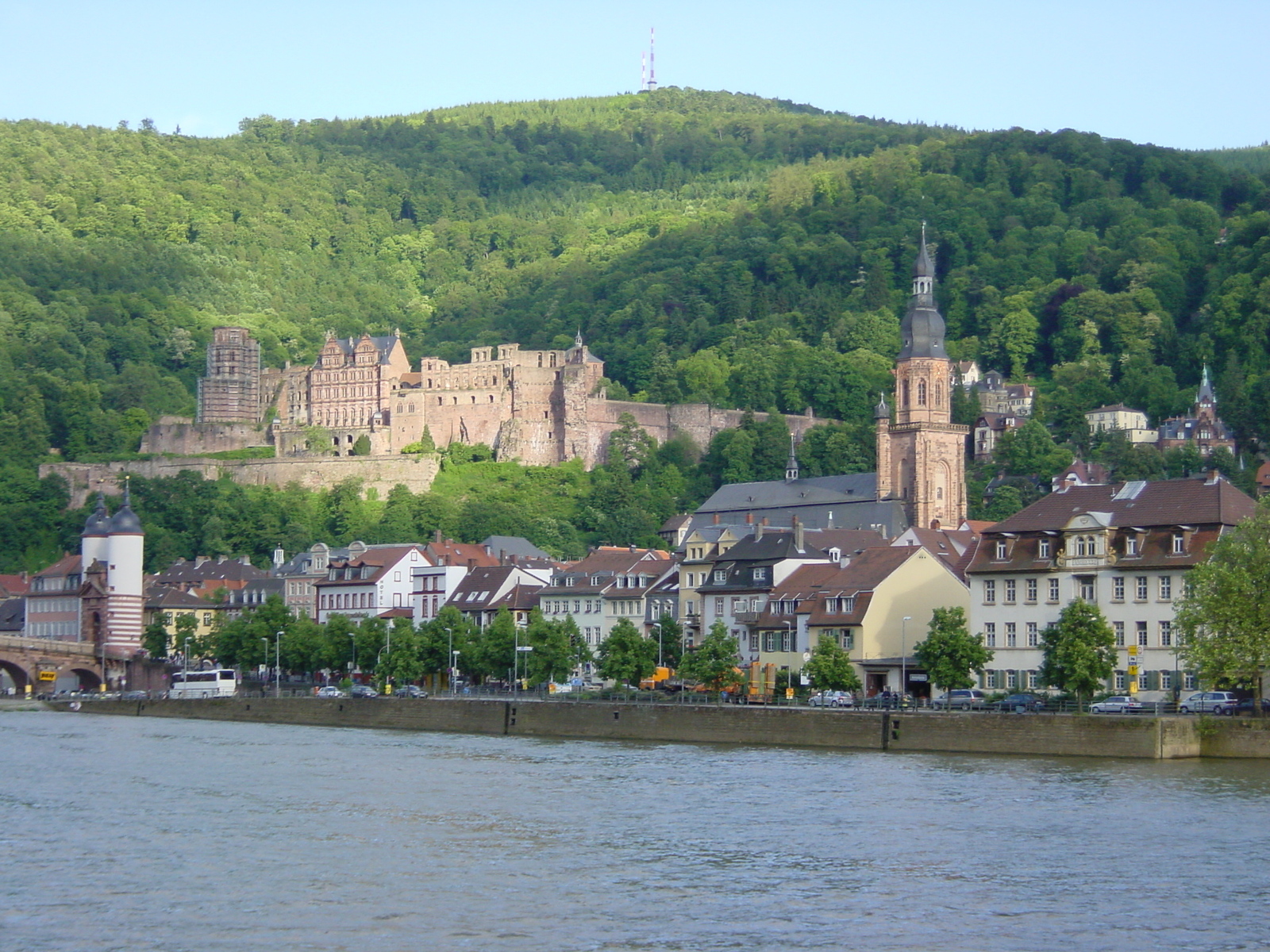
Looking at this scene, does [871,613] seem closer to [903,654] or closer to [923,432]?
[903,654]

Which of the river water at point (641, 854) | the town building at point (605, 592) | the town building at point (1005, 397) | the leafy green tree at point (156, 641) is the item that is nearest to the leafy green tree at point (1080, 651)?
Result: the river water at point (641, 854)

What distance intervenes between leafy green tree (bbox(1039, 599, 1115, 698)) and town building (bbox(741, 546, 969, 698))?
7.95 meters

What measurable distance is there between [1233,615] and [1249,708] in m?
2.96

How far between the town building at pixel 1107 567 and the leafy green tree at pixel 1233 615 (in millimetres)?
3458

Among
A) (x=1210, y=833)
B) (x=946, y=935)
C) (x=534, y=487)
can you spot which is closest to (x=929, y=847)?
(x=1210, y=833)

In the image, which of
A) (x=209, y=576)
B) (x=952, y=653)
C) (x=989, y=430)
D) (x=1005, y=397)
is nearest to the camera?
(x=952, y=653)

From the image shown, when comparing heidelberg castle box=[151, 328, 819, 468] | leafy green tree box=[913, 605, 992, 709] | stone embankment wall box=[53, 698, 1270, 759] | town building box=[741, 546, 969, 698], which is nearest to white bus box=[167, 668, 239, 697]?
stone embankment wall box=[53, 698, 1270, 759]

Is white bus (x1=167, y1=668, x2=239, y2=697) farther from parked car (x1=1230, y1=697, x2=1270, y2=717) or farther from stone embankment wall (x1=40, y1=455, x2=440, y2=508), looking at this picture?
parked car (x1=1230, y1=697, x2=1270, y2=717)

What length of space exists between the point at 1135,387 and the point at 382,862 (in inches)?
5356

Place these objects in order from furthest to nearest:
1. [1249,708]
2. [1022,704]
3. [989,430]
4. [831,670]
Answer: [989,430]
[831,670]
[1022,704]
[1249,708]

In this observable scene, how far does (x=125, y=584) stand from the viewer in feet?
382

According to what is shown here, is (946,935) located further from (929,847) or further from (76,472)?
(76,472)

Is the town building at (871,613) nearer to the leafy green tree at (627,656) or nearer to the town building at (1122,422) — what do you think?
the leafy green tree at (627,656)

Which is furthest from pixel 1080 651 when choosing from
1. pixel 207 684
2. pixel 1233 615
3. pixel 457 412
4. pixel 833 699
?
pixel 457 412
